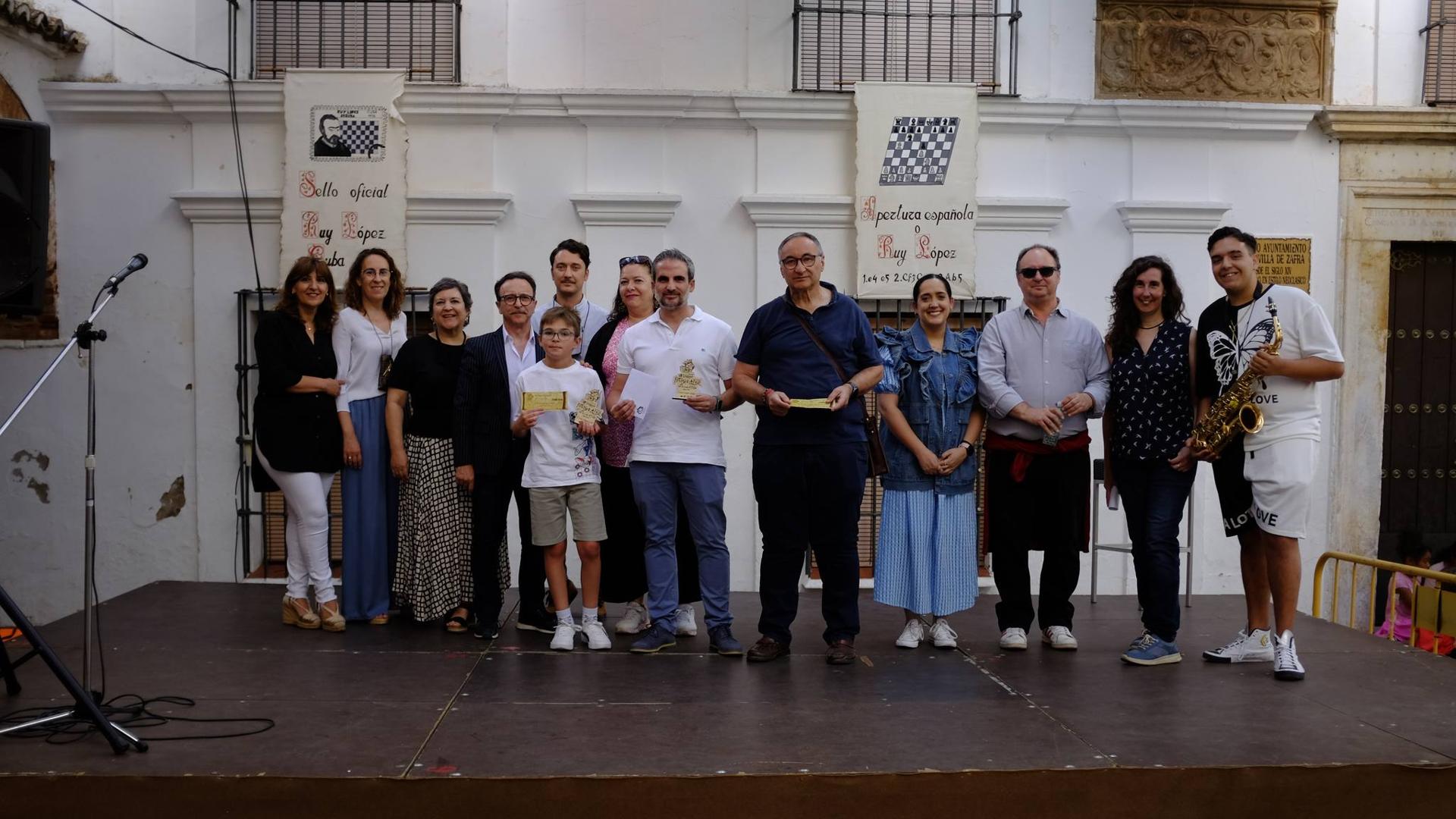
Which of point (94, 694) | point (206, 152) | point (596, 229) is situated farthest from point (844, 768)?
point (206, 152)

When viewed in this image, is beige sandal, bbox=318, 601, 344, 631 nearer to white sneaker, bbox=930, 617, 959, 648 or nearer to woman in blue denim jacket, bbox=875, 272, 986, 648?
woman in blue denim jacket, bbox=875, 272, 986, 648

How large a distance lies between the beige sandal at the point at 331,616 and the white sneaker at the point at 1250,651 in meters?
4.24

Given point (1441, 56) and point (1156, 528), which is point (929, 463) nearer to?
point (1156, 528)

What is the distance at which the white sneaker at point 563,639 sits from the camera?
588cm

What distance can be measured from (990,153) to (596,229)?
2808 millimetres

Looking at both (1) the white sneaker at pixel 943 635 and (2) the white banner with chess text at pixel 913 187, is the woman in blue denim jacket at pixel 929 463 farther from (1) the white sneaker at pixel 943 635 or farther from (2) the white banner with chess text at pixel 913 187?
(2) the white banner with chess text at pixel 913 187

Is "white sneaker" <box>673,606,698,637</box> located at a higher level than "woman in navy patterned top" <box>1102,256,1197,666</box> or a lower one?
lower

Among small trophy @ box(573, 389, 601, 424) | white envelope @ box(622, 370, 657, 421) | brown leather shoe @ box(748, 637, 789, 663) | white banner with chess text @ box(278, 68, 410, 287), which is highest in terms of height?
white banner with chess text @ box(278, 68, 410, 287)

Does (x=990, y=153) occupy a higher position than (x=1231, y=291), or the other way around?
(x=990, y=153)

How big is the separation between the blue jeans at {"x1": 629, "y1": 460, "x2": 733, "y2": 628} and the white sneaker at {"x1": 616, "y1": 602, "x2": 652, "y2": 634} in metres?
0.42

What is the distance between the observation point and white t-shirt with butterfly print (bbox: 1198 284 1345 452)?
5.34 m

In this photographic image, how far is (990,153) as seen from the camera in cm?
874

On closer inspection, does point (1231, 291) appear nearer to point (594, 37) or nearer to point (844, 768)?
point (844, 768)

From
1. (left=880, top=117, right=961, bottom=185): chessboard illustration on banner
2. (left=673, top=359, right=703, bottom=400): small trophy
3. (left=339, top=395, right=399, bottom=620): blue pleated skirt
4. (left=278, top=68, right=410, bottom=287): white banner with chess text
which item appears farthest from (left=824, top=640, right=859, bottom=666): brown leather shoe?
(left=278, top=68, right=410, bottom=287): white banner with chess text
